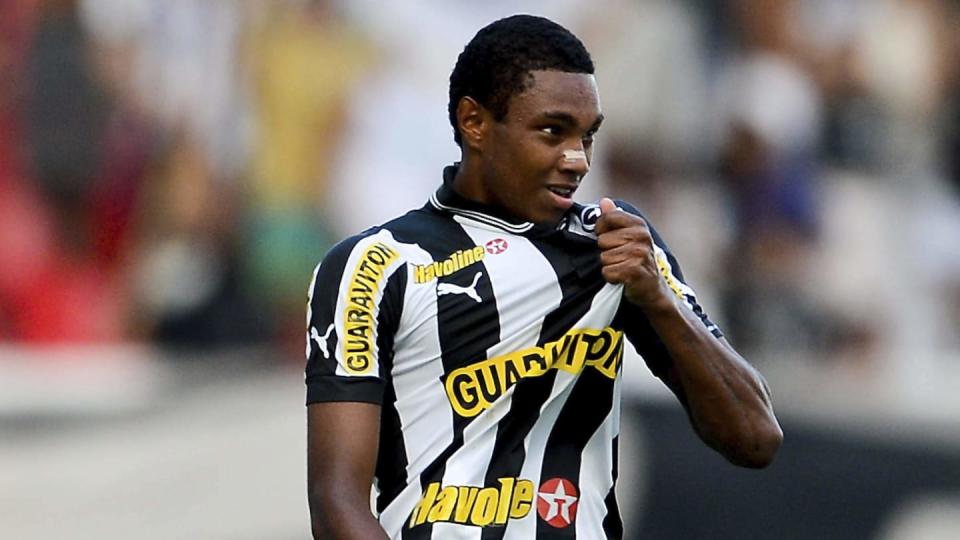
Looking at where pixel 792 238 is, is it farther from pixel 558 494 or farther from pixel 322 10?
pixel 558 494

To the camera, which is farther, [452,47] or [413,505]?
[452,47]

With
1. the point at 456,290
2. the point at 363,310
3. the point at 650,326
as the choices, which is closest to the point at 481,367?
the point at 456,290

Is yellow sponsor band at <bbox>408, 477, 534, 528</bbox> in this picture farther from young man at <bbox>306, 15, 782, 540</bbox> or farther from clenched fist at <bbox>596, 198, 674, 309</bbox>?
clenched fist at <bbox>596, 198, 674, 309</bbox>

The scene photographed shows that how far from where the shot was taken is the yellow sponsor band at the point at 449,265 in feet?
14.2

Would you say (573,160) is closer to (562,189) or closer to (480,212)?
(562,189)

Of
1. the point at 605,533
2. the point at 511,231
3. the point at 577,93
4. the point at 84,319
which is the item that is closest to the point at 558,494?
the point at 605,533

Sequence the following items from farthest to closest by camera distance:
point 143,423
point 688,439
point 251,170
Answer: point 251,170 < point 143,423 < point 688,439

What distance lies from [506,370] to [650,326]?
1.17 feet

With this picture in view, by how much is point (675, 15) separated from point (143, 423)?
12.3 feet

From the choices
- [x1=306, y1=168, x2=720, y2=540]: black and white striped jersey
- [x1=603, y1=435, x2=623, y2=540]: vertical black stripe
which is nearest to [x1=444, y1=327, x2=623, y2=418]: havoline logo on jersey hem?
[x1=306, y1=168, x2=720, y2=540]: black and white striped jersey

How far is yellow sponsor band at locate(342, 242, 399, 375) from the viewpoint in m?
4.23

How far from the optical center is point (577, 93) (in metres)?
4.26

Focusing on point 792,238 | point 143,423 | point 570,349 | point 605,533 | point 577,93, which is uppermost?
point 577,93

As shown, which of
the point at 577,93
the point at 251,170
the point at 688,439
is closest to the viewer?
the point at 577,93
